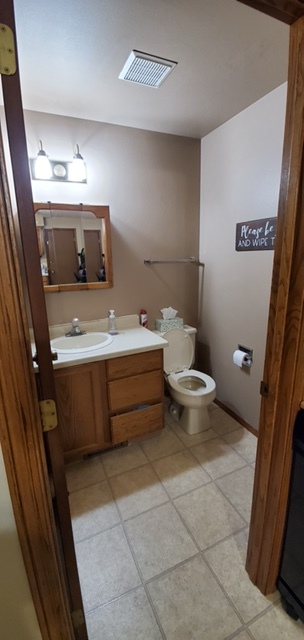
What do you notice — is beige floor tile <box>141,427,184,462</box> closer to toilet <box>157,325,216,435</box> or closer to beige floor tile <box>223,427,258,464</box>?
toilet <box>157,325,216,435</box>

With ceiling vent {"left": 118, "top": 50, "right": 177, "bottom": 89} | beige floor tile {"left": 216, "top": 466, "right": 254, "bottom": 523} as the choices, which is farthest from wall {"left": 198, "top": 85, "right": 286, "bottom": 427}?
ceiling vent {"left": 118, "top": 50, "right": 177, "bottom": 89}

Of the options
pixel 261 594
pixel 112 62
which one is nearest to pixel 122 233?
pixel 112 62

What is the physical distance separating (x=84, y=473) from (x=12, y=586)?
122cm

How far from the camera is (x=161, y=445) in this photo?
204cm

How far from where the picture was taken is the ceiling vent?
4.30 ft

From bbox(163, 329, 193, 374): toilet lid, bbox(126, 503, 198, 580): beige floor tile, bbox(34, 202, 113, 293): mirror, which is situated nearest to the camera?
bbox(126, 503, 198, 580): beige floor tile

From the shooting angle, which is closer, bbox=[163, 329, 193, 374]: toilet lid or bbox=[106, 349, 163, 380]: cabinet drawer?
bbox=[106, 349, 163, 380]: cabinet drawer

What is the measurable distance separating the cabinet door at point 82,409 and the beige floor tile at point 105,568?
0.53m

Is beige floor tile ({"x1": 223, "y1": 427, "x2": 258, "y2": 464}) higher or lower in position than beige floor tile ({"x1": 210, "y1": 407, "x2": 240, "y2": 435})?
lower

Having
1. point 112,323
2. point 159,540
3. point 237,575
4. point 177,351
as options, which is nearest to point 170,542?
point 159,540

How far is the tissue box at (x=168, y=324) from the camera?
2312mm

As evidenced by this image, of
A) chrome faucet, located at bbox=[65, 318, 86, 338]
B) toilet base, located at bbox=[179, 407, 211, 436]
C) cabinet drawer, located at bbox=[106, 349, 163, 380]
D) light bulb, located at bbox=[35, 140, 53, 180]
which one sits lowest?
toilet base, located at bbox=[179, 407, 211, 436]

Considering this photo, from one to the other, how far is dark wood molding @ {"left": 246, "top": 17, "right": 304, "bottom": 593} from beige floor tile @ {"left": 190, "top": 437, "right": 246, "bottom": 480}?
644 mm

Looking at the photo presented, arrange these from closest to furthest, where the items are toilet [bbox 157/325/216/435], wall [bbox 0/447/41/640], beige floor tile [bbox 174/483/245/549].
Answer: wall [bbox 0/447/41/640] → beige floor tile [bbox 174/483/245/549] → toilet [bbox 157/325/216/435]
